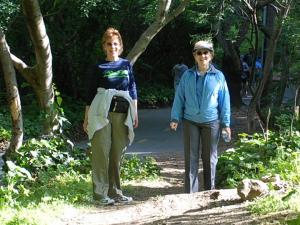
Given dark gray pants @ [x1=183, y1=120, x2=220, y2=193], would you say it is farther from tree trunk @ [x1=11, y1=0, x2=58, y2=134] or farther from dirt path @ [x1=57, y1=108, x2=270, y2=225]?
tree trunk @ [x1=11, y1=0, x2=58, y2=134]

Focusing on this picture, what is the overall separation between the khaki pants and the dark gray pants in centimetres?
72

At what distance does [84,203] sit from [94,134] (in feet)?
2.64

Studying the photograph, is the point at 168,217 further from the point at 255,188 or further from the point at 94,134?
the point at 94,134

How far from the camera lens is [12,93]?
8180 mm

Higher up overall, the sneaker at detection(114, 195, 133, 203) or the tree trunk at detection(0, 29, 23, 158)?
the tree trunk at detection(0, 29, 23, 158)

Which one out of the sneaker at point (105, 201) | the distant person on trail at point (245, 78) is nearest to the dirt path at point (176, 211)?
the sneaker at point (105, 201)

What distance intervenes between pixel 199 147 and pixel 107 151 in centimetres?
106

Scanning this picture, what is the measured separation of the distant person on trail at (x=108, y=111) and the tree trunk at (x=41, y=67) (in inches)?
74.9

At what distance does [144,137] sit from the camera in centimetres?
1530

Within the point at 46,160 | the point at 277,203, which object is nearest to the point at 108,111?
the point at 46,160

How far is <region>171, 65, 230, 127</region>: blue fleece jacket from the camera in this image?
614 cm

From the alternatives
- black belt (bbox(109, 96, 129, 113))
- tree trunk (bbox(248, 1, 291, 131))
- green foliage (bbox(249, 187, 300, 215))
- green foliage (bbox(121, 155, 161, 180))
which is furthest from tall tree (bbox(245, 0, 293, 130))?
green foliage (bbox(249, 187, 300, 215))

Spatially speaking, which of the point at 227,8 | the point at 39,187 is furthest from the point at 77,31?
the point at 39,187

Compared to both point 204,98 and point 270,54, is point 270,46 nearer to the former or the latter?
point 270,54
